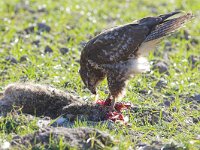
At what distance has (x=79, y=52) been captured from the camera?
1080 centimetres

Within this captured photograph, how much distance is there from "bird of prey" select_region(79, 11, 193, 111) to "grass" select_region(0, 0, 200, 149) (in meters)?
0.46

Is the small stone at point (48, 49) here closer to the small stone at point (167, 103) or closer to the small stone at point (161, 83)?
the small stone at point (161, 83)

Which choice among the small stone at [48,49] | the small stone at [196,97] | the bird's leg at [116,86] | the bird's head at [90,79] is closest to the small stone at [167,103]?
the small stone at [196,97]

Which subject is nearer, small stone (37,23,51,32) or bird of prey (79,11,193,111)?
bird of prey (79,11,193,111)

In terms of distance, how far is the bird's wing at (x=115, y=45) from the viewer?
27.0 feet

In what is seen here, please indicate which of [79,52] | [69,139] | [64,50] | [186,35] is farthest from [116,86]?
[186,35]

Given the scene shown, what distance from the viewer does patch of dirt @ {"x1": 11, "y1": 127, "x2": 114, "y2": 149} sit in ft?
20.4

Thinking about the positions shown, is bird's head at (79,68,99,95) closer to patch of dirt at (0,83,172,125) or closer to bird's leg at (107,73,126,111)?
bird's leg at (107,73,126,111)

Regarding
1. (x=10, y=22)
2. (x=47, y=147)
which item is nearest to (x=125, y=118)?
(x=47, y=147)

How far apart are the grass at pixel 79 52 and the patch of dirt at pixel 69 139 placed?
23cm

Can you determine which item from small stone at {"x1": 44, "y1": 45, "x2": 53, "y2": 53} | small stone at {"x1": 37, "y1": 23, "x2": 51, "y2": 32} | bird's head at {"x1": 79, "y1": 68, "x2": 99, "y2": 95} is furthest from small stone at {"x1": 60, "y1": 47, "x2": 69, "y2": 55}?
bird's head at {"x1": 79, "y1": 68, "x2": 99, "y2": 95}

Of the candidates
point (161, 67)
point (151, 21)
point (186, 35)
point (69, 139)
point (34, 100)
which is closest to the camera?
point (69, 139)

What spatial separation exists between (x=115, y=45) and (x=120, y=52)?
12cm

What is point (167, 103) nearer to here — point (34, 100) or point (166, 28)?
point (166, 28)
